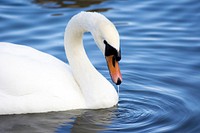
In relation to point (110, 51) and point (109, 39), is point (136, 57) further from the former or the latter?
point (109, 39)

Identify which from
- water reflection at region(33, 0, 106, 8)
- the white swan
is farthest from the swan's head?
water reflection at region(33, 0, 106, 8)

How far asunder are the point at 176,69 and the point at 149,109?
4.62 feet

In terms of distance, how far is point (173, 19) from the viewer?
11.1 meters

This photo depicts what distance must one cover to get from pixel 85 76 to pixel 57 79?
1.22 ft

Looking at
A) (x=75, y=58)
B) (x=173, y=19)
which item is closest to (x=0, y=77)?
(x=75, y=58)

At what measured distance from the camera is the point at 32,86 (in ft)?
24.2

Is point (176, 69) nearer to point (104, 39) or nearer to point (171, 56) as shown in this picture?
point (171, 56)

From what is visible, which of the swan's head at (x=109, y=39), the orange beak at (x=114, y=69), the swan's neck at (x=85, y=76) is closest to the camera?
the swan's head at (x=109, y=39)

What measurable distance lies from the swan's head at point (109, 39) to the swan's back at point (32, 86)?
620mm

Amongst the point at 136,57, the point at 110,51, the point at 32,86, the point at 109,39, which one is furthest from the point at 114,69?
the point at 136,57

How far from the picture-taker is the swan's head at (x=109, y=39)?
6.85 m

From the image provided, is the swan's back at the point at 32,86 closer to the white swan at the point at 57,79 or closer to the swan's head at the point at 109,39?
the white swan at the point at 57,79

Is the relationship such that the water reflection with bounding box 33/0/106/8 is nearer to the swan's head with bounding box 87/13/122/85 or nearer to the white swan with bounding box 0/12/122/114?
the white swan with bounding box 0/12/122/114

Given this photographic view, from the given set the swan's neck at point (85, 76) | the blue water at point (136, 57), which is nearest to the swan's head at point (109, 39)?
the swan's neck at point (85, 76)
